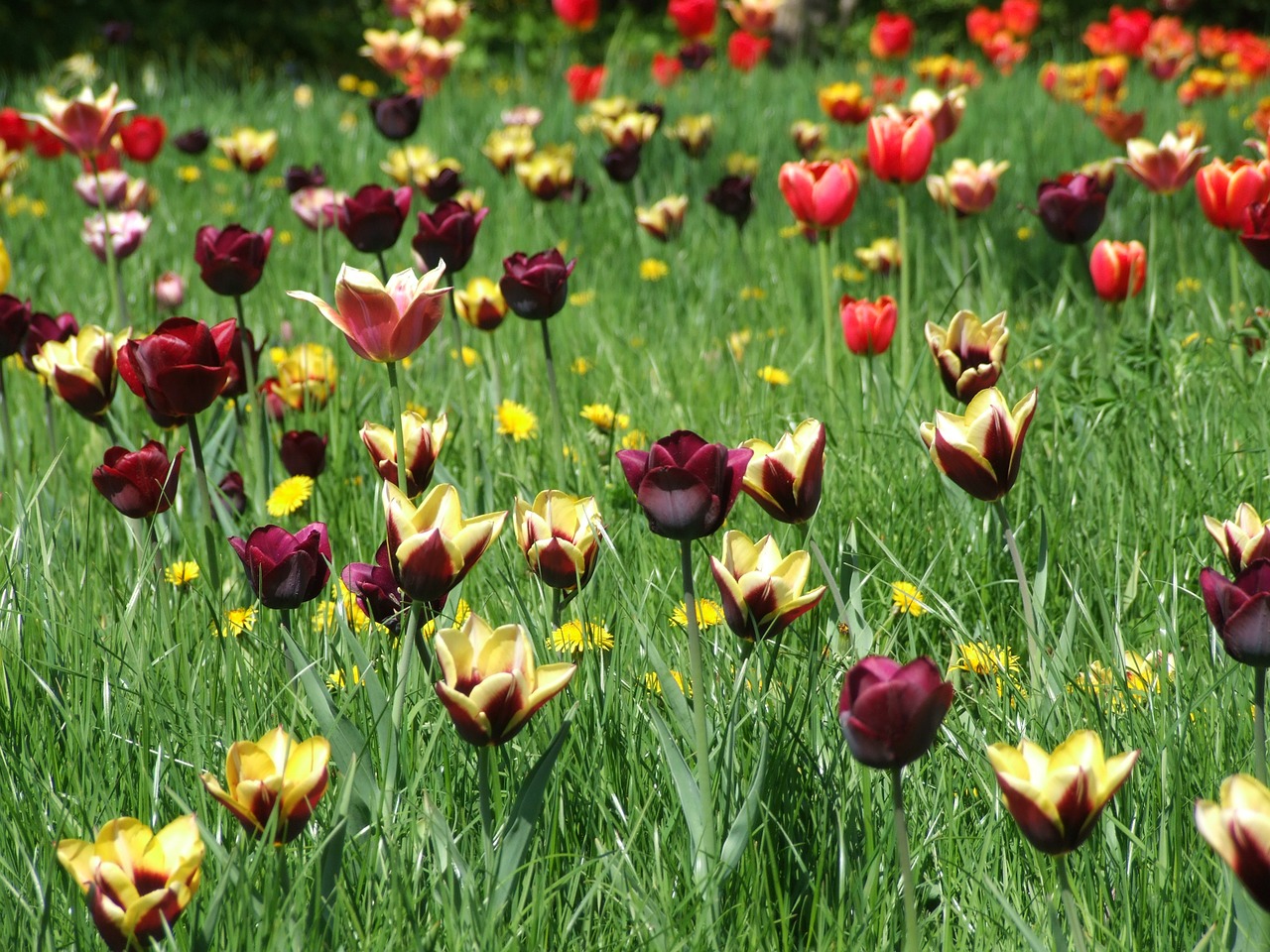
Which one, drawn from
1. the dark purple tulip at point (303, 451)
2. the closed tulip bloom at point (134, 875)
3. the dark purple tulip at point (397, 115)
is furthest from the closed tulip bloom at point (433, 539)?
the dark purple tulip at point (397, 115)

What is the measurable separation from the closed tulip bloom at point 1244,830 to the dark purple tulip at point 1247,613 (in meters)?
0.26

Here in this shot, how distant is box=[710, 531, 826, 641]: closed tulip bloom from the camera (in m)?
1.19

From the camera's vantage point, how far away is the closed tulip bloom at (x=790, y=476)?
1.30 m

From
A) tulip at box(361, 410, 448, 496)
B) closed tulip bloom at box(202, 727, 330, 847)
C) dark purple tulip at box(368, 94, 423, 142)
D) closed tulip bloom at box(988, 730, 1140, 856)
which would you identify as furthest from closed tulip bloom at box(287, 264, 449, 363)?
dark purple tulip at box(368, 94, 423, 142)

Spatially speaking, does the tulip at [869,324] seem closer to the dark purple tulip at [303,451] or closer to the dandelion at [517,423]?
the dandelion at [517,423]


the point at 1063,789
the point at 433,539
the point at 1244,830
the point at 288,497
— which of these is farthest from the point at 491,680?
the point at 288,497

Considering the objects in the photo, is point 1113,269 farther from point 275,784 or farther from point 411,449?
point 275,784

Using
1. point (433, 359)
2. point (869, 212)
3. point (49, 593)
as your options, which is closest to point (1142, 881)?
point (49, 593)

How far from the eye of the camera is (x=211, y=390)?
1.51 meters

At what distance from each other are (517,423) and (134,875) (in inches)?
60.7

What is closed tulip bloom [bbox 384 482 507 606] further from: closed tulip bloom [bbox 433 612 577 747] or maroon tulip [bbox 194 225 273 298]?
maroon tulip [bbox 194 225 273 298]

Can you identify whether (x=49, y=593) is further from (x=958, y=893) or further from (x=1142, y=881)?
(x=1142, y=881)

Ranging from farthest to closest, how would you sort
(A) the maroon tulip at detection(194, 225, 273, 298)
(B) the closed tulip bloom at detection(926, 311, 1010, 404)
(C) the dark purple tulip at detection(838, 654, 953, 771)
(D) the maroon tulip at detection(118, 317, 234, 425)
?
(A) the maroon tulip at detection(194, 225, 273, 298) → (B) the closed tulip bloom at detection(926, 311, 1010, 404) → (D) the maroon tulip at detection(118, 317, 234, 425) → (C) the dark purple tulip at detection(838, 654, 953, 771)

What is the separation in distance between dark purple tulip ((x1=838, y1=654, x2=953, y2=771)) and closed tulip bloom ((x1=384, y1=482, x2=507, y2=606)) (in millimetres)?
403
